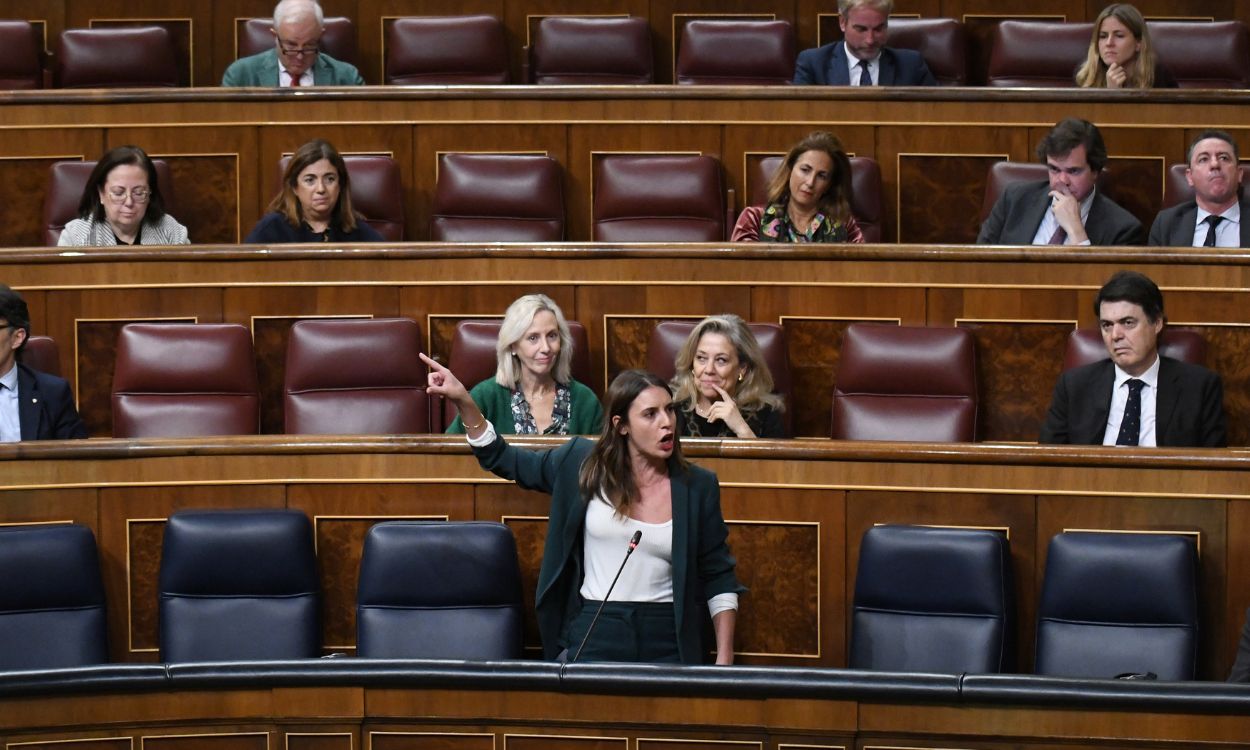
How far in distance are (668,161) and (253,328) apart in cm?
70

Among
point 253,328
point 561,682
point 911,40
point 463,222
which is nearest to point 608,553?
point 561,682

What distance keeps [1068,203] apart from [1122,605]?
83 cm

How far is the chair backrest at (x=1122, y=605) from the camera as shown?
1.79 meters

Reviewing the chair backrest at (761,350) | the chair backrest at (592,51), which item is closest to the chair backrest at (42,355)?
the chair backrest at (761,350)

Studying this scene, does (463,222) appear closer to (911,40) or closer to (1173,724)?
(911,40)

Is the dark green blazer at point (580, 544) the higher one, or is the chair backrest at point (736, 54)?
the chair backrest at point (736, 54)

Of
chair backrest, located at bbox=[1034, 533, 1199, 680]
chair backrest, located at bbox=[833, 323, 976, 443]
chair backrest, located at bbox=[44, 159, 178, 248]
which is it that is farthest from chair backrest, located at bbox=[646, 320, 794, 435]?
chair backrest, located at bbox=[44, 159, 178, 248]

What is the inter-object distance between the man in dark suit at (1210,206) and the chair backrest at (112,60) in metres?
1.73

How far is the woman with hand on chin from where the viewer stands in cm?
179

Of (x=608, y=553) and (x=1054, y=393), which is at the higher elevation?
(x=1054, y=393)

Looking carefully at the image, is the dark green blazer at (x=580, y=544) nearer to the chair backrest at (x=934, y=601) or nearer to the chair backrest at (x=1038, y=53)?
the chair backrest at (x=934, y=601)

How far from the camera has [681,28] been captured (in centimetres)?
328

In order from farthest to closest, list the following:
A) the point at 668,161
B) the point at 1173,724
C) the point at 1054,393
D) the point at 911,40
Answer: the point at 911,40 < the point at 668,161 < the point at 1054,393 < the point at 1173,724

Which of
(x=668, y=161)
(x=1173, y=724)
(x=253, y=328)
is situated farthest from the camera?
(x=668, y=161)
